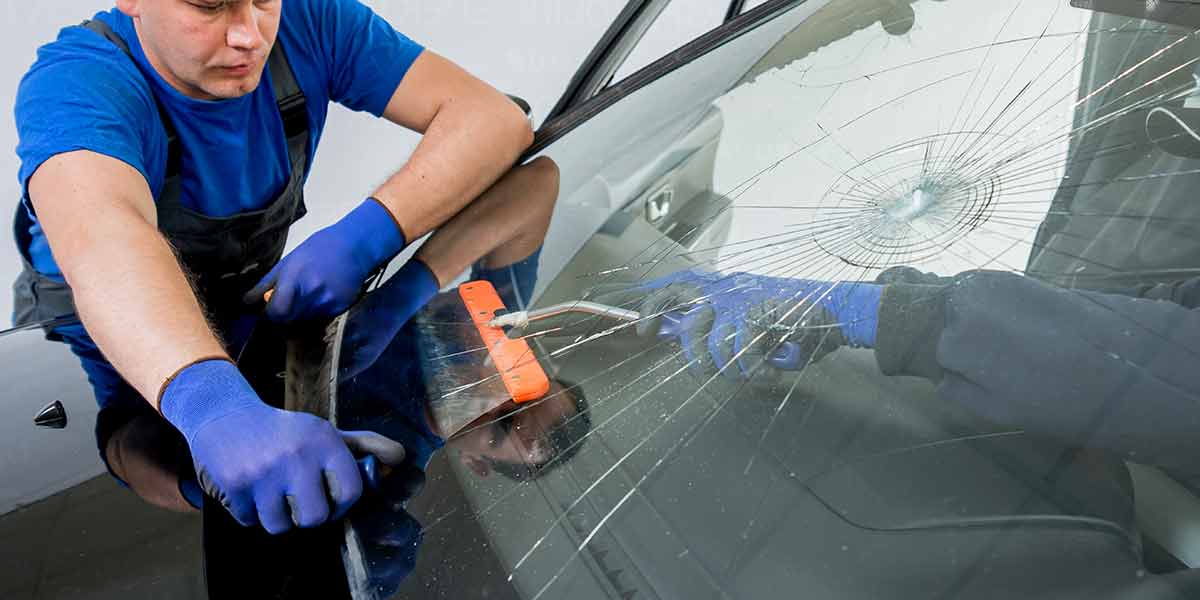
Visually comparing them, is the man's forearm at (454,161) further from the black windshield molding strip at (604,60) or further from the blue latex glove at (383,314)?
the black windshield molding strip at (604,60)

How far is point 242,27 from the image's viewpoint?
4.15 ft

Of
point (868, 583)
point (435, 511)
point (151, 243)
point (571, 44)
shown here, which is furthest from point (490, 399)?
point (571, 44)

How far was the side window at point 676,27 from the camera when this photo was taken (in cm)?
262

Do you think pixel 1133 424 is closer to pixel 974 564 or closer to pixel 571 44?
pixel 974 564

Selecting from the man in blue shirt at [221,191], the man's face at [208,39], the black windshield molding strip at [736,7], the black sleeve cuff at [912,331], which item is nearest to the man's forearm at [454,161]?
the man in blue shirt at [221,191]

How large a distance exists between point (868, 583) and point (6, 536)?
76 centimetres

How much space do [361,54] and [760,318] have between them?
3.66 feet

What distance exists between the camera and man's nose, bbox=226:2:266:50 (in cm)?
126

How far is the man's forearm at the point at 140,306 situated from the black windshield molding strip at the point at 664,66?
537mm

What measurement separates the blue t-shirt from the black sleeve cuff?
99 centimetres

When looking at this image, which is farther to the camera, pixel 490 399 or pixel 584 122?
pixel 584 122

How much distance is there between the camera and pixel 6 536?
0.81 metres

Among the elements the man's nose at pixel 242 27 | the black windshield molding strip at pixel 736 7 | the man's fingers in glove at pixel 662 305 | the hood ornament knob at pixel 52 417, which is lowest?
the hood ornament knob at pixel 52 417

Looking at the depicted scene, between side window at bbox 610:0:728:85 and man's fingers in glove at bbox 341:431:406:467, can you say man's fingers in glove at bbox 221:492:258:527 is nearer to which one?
man's fingers in glove at bbox 341:431:406:467
